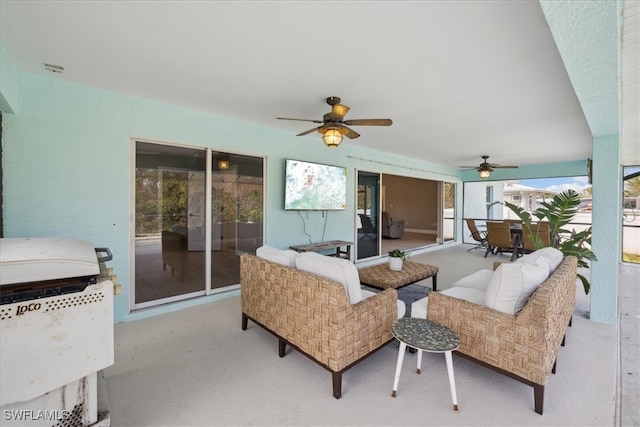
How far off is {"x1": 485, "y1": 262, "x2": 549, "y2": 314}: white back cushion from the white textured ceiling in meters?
1.58

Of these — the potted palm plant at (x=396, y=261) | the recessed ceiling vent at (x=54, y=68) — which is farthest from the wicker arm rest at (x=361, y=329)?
the recessed ceiling vent at (x=54, y=68)

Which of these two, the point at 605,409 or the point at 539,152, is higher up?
the point at 539,152

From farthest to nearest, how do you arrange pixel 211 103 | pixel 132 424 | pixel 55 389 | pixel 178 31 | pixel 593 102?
pixel 211 103
pixel 593 102
pixel 178 31
pixel 132 424
pixel 55 389

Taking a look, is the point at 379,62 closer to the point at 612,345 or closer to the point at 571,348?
the point at 571,348

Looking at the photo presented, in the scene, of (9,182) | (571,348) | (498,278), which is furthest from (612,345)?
(9,182)

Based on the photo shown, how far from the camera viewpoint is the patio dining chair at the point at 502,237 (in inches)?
243

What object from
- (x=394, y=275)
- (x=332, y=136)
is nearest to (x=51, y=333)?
(x=332, y=136)

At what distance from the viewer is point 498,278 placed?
74.9 inches

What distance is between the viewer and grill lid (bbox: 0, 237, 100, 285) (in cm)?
110

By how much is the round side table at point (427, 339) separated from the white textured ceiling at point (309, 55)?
6.40 ft

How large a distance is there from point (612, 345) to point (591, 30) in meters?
2.74

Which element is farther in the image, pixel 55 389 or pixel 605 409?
pixel 605 409

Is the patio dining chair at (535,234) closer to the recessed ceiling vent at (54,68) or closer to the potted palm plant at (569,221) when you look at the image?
the potted palm plant at (569,221)

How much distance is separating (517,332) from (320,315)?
123cm
